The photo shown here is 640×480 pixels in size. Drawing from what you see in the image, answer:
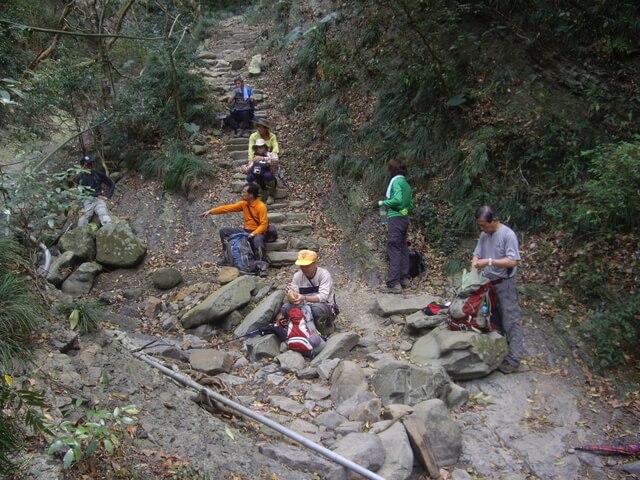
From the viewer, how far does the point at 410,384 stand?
5348mm

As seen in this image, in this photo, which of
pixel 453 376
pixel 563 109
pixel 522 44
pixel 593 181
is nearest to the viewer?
pixel 453 376

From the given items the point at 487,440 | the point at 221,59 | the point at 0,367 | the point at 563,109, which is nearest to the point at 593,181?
the point at 563,109

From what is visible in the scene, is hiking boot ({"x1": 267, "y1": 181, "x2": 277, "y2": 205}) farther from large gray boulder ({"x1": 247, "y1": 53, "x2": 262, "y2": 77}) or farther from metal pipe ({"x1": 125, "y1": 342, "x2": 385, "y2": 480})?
large gray boulder ({"x1": 247, "y1": 53, "x2": 262, "y2": 77})

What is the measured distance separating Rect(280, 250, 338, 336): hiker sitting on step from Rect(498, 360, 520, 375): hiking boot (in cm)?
206

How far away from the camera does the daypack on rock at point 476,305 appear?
5.82m

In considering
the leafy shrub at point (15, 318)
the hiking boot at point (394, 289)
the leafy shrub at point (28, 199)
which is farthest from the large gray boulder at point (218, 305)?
the leafy shrub at point (15, 318)

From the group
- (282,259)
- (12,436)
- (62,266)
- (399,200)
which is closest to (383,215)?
(399,200)

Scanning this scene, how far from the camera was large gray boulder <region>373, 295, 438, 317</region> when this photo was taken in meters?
7.07

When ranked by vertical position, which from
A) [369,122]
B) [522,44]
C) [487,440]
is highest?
[522,44]

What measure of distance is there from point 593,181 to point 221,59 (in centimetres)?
1430

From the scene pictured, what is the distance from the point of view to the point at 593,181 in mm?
6605

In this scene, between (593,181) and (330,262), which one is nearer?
(593,181)

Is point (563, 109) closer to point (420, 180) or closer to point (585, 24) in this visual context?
point (585, 24)

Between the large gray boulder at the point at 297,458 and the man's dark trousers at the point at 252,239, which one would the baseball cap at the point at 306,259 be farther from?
the large gray boulder at the point at 297,458
